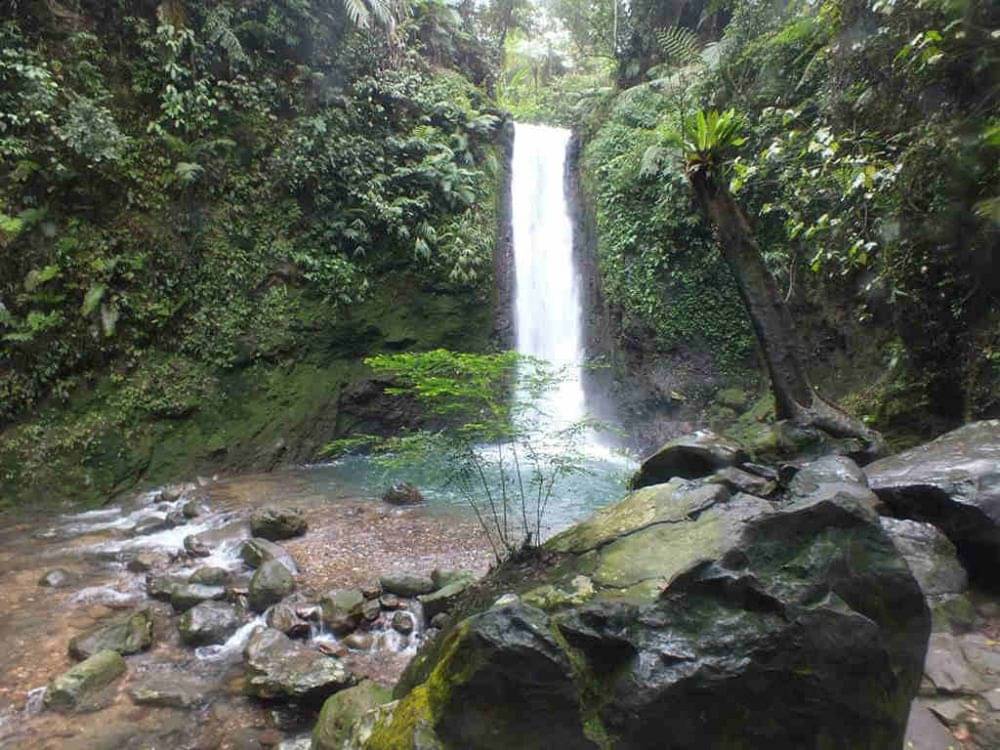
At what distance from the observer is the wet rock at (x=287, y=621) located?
4.35 m

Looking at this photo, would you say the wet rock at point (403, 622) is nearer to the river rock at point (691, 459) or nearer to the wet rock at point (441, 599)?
the wet rock at point (441, 599)

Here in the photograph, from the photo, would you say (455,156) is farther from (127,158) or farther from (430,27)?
(127,158)

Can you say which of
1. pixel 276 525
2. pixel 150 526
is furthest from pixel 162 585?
pixel 150 526

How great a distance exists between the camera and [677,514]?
11.6 ft

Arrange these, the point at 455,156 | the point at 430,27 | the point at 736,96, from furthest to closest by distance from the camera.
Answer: the point at 430,27, the point at 455,156, the point at 736,96

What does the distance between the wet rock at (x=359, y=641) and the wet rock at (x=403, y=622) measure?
0.65ft

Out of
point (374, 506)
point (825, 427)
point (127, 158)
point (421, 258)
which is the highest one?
point (127, 158)

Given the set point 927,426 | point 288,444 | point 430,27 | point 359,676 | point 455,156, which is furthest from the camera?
point 430,27

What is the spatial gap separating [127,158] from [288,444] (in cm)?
468

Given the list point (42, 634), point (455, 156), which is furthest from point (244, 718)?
point (455, 156)

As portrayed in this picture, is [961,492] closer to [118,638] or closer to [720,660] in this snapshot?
[720,660]

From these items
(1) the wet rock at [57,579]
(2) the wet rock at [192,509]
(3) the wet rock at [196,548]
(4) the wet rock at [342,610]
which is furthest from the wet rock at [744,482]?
(2) the wet rock at [192,509]

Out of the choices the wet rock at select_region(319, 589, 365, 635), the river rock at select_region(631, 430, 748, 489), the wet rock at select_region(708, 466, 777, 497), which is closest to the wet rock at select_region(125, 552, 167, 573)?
the wet rock at select_region(319, 589, 365, 635)

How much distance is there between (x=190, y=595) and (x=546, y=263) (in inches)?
359
